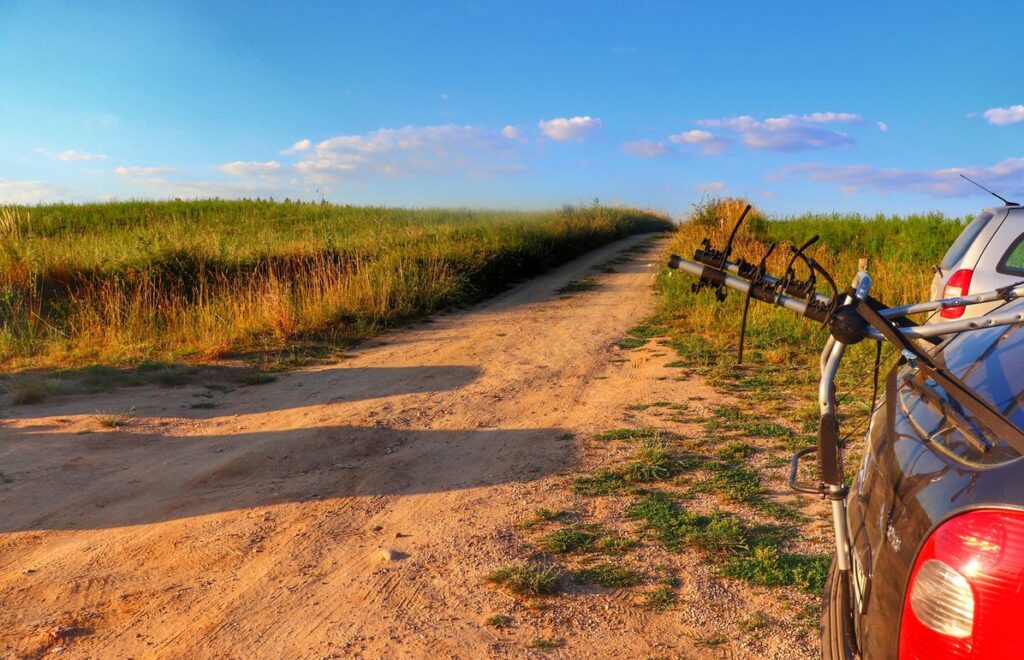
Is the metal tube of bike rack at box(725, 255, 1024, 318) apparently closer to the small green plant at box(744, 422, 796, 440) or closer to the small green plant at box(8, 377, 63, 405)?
the small green plant at box(744, 422, 796, 440)

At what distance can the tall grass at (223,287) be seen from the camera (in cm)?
930

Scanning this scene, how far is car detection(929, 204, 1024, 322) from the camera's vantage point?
561cm

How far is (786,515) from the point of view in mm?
4207

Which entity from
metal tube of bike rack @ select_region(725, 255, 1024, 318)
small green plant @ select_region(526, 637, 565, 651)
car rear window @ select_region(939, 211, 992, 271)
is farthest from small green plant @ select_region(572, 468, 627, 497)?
car rear window @ select_region(939, 211, 992, 271)

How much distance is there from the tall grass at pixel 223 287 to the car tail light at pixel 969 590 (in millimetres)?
8495

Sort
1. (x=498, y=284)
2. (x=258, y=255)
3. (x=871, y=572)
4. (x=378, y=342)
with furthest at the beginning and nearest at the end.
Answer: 1. (x=498, y=284)
2. (x=258, y=255)
3. (x=378, y=342)
4. (x=871, y=572)

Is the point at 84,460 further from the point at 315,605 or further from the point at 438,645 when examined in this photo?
the point at 438,645

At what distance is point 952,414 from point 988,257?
4819 millimetres

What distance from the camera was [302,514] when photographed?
14.3 ft

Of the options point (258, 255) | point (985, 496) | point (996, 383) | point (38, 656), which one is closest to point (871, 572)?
point (985, 496)

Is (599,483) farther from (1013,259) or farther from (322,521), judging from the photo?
(1013,259)

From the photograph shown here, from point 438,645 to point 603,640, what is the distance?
0.68 meters

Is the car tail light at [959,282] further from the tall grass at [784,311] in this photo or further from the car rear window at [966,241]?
the tall grass at [784,311]

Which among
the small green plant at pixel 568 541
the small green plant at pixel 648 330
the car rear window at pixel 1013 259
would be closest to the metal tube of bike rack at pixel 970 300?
the small green plant at pixel 568 541
